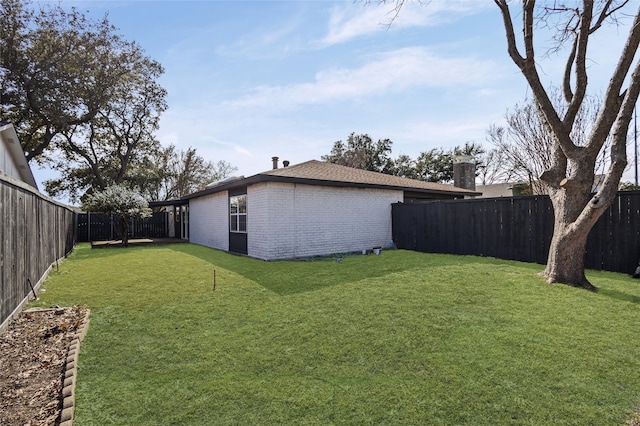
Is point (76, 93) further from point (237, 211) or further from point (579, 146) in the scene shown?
point (579, 146)

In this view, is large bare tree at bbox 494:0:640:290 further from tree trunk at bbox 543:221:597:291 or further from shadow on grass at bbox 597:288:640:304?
shadow on grass at bbox 597:288:640:304

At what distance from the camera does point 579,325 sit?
392 centimetres

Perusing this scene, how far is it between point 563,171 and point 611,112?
1212mm

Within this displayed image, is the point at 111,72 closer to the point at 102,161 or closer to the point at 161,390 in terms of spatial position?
the point at 102,161

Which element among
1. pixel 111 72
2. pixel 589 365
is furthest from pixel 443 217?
pixel 111 72

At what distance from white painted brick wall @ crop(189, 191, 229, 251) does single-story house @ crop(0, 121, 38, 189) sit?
19.6ft

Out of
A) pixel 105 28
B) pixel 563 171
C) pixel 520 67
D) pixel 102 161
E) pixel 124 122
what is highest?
pixel 105 28

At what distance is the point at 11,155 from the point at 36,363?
13603 millimetres

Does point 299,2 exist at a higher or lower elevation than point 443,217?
higher

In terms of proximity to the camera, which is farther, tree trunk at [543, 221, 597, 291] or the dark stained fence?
the dark stained fence

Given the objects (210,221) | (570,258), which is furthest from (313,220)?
(570,258)

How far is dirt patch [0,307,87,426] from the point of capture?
2.45 meters

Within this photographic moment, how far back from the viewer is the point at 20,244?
4.79 meters

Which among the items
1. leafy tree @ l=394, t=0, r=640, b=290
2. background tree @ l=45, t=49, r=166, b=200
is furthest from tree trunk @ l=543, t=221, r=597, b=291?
background tree @ l=45, t=49, r=166, b=200
